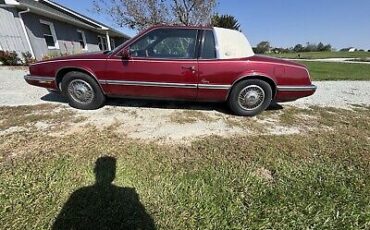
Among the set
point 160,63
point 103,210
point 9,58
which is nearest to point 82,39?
point 9,58

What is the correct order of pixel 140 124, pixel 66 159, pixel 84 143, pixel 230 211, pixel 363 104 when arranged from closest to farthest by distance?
pixel 230 211, pixel 66 159, pixel 84 143, pixel 140 124, pixel 363 104

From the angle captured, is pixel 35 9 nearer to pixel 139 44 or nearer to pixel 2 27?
pixel 2 27

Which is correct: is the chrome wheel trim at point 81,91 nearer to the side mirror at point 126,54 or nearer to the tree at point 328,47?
the side mirror at point 126,54

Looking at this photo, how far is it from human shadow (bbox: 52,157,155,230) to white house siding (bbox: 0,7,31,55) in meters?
11.9

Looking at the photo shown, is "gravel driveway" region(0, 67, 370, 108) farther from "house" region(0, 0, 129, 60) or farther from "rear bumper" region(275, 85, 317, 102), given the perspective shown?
"house" region(0, 0, 129, 60)

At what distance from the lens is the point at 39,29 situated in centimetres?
1266

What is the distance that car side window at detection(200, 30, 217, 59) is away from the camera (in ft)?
13.7

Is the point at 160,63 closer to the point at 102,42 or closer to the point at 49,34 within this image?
the point at 49,34

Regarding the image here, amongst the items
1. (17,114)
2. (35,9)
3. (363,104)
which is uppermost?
(35,9)

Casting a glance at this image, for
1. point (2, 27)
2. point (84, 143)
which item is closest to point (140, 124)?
point (84, 143)

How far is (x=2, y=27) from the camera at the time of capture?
10.8 meters

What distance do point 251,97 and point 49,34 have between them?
13663 mm

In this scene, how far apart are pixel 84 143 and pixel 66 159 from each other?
0.44 m

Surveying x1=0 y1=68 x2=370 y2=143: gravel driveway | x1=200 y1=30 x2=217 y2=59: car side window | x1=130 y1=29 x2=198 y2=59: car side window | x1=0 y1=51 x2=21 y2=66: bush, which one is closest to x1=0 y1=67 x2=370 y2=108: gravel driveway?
x1=0 y1=68 x2=370 y2=143: gravel driveway
